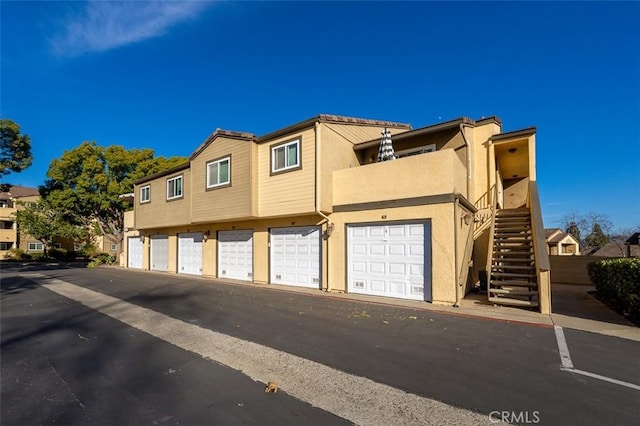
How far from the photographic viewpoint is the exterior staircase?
971cm

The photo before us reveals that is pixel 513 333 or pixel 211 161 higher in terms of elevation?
pixel 211 161

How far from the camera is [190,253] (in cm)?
1989

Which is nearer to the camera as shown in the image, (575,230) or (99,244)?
(575,230)

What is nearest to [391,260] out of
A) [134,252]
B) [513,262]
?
[513,262]

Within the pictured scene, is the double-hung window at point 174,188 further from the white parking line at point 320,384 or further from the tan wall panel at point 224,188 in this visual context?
the white parking line at point 320,384

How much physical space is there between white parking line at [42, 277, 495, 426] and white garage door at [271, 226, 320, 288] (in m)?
Answer: 6.42

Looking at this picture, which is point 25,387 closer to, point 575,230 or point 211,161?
point 211,161

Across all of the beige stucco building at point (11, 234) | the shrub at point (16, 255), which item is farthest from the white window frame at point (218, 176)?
the beige stucco building at point (11, 234)

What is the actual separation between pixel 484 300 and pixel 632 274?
3.47 metres

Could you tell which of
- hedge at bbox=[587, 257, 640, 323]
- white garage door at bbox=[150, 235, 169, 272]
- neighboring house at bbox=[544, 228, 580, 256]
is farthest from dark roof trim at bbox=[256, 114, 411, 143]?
neighboring house at bbox=[544, 228, 580, 256]

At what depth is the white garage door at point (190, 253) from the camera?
19250 millimetres

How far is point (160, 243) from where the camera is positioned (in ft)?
74.6

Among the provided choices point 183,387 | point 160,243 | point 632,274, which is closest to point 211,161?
point 160,243

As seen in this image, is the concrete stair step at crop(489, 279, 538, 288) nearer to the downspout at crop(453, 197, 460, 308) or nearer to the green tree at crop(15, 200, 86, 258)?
the downspout at crop(453, 197, 460, 308)
